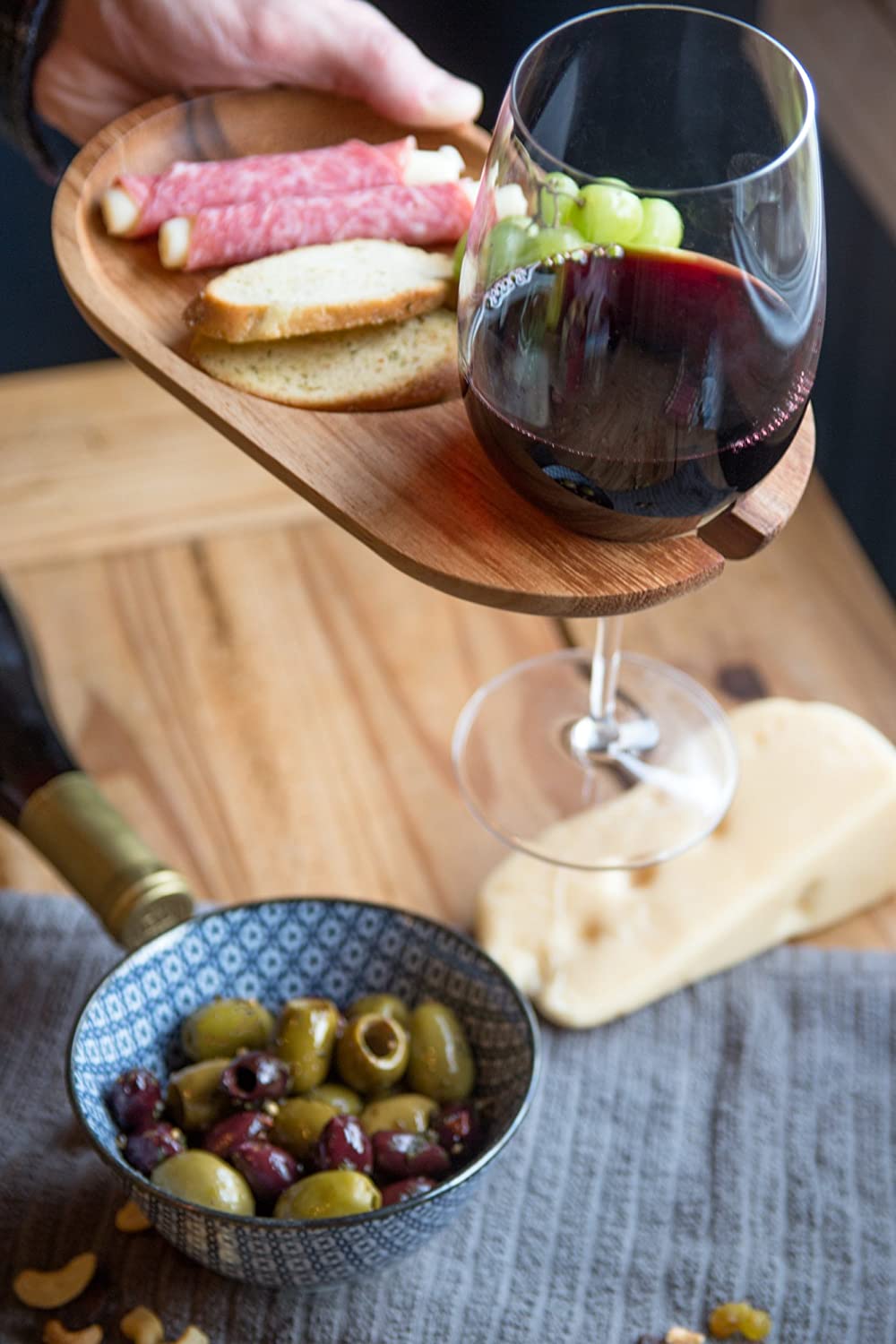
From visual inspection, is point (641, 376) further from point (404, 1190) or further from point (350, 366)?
point (404, 1190)

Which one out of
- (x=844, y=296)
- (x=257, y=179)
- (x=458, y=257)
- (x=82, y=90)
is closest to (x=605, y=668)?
(x=458, y=257)

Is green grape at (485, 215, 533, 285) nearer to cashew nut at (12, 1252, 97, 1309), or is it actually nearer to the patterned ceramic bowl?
the patterned ceramic bowl

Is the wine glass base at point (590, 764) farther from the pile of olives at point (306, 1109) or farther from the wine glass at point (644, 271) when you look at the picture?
the wine glass at point (644, 271)

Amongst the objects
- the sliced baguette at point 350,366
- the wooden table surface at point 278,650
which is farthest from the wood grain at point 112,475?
the sliced baguette at point 350,366

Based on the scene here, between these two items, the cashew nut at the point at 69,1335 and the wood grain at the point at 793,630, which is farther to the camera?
the wood grain at the point at 793,630

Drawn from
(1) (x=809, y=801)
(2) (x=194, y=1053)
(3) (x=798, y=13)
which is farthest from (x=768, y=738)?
(3) (x=798, y=13)

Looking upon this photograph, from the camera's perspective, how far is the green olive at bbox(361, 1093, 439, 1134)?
700 millimetres

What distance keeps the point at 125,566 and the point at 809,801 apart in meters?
0.52

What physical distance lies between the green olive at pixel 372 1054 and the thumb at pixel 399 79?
1.74 feet

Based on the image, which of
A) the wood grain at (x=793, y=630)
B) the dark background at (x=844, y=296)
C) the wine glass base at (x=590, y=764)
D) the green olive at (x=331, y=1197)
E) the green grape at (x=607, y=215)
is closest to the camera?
the green grape at (x=607, y=215)

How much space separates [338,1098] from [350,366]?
0.36 m

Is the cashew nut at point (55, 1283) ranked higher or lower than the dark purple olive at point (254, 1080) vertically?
lower

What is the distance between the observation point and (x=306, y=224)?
2.63ft

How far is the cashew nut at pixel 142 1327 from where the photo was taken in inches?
26.7
